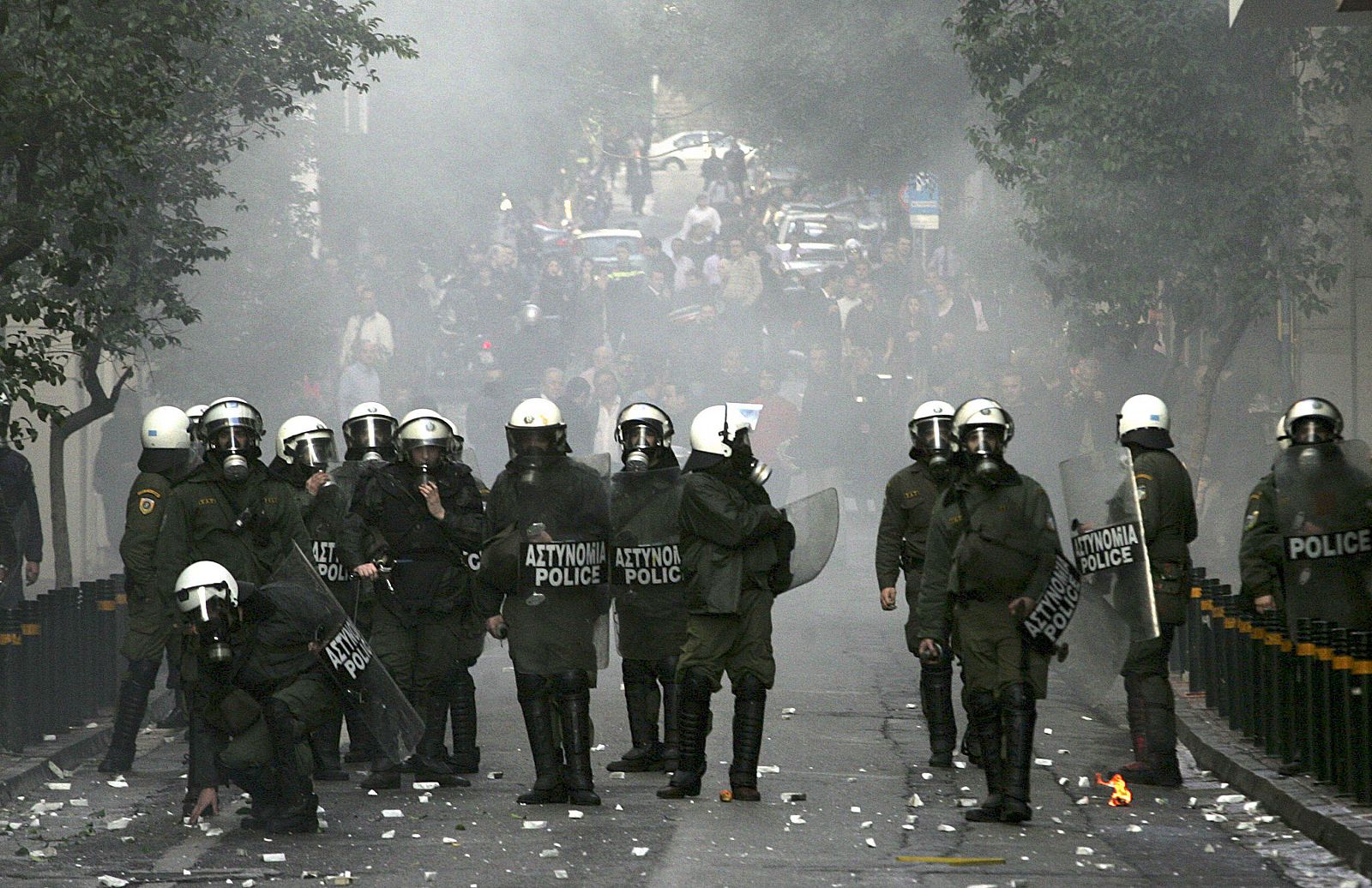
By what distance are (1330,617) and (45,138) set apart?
6.67 metres

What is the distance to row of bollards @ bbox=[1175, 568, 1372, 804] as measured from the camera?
9.09m

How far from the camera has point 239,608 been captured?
9.05 metres

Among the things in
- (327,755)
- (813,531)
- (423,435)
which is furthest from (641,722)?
(423,435)

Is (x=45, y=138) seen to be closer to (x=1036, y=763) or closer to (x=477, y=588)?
(x=477, y=588)

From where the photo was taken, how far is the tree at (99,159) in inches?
451

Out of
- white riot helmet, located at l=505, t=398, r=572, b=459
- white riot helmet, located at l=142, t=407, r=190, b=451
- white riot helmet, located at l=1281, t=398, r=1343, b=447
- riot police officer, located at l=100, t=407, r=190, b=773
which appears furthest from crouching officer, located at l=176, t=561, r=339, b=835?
white riot helmet, located at l=1281, t=398, r=1343, b=447

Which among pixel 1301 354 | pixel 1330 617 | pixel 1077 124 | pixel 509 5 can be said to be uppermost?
pixel 509 5

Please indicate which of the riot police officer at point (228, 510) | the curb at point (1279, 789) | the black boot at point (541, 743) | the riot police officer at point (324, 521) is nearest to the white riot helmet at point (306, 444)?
the riot police officer at point (324, 521)

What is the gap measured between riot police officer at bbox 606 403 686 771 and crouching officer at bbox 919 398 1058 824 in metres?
1.72

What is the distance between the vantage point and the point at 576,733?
9.87 metres

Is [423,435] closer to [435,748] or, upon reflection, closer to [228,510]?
[228,510]

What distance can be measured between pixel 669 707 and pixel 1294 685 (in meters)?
2.84

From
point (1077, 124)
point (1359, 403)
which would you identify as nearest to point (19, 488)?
point (1077, 124)

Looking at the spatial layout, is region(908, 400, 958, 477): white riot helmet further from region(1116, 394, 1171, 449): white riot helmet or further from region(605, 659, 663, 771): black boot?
region(605, 659, 663, 771): black boot
